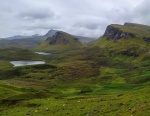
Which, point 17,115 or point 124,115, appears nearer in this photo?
point 124,115

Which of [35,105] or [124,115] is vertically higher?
[124,115]

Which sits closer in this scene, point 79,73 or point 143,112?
point 143,112

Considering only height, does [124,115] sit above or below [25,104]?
above

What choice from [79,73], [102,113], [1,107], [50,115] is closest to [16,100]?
[1,107]

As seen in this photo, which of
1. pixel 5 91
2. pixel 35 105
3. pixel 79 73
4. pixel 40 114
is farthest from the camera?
pixel 79 73

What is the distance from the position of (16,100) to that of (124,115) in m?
42.1

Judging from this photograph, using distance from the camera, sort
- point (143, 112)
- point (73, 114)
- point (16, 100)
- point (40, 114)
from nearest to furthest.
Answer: point (143, 112) → point (73, 114) → point (40, 114) → point (16, 100)

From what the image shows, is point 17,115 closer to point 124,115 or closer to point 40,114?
point 40,114

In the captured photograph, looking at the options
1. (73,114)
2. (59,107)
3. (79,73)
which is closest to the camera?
(73,114)

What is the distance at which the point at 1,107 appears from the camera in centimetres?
6184

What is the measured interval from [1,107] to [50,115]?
21992mm

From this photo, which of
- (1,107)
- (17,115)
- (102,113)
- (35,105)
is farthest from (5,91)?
(102,113)

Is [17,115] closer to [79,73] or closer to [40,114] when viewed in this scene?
[40,114]

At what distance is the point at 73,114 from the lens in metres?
42.6
